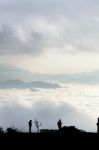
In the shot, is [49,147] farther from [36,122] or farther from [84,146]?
[36,122]

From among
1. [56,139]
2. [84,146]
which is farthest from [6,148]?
[84,146]

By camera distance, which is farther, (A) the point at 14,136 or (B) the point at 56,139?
(A) the point at 14,136

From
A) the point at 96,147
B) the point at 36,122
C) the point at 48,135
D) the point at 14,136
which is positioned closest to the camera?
the point at 96,147

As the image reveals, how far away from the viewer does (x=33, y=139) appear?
1475 inches

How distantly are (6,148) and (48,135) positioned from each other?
221 inches

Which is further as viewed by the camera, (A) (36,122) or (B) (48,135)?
(A) (36,122)

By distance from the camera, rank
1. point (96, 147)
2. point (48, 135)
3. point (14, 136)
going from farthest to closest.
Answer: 1. point (14, 136)
2. point (48, 135)
3. point (96, 147)

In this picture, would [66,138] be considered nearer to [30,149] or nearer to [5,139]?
[30,149]

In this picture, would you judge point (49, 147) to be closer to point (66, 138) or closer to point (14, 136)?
point (66, 138)

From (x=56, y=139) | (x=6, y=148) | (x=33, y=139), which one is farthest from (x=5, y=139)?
(x=56, y=139)

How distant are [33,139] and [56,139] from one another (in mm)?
2847

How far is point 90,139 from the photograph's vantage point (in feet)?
113

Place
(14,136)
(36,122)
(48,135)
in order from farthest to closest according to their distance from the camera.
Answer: (36,122), (14,136), (48,135)

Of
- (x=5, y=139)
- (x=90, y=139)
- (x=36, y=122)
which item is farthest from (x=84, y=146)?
(x=36, y=122)
